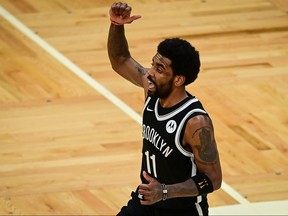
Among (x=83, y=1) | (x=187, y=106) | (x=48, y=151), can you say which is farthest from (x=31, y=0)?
(x=187, y=106)

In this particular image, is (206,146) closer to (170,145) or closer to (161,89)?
(170,145)

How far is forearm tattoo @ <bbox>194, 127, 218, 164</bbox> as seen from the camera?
612cm

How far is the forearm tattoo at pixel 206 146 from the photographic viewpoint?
241 inches

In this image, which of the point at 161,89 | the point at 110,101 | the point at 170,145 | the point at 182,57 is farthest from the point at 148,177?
the point at 110,101

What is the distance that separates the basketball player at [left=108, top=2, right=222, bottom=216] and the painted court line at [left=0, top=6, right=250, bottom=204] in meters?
2.31

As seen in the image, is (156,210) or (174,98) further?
(156,210)

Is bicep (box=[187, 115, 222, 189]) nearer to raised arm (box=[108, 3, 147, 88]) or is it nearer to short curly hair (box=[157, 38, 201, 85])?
short curly hair (box=[157, 38, 201, 85])

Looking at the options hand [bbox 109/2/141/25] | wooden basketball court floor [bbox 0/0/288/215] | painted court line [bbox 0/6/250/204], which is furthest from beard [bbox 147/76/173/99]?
painted court line [bbox 0/6/250/204]

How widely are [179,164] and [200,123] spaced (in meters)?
0.30

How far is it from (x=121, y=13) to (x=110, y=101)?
3.58m

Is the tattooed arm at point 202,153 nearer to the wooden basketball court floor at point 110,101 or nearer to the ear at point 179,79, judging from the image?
the ear at point 179,79

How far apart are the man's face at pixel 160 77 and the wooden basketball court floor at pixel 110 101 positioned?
7.93 ft

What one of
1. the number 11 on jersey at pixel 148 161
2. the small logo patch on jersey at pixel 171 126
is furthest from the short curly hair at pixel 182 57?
the number 11 on jersey at pixel 148 161

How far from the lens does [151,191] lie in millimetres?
5871
